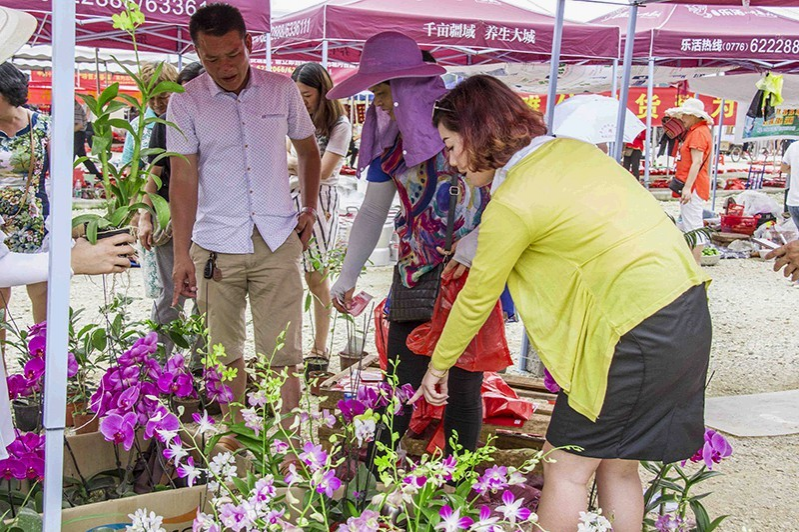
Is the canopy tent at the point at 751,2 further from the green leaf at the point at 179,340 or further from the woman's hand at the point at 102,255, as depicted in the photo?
the woman's hand at the point at 102,255

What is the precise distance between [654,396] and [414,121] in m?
1.07

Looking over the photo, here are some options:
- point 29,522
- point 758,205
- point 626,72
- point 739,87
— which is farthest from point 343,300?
point 739,87

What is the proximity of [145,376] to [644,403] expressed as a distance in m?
1.24

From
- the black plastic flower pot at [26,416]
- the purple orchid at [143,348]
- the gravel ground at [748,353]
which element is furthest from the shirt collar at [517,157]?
the black plastic flower pot at [26,416]

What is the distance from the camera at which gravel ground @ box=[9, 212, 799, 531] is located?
3.15 m

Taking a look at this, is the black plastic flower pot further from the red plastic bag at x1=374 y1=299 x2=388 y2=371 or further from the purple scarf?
the purple scarf

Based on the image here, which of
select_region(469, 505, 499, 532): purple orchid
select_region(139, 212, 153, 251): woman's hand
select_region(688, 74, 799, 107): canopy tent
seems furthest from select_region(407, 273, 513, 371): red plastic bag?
select_region(688, 74, 799, 107): canopy tent

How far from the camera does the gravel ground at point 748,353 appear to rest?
3.15m

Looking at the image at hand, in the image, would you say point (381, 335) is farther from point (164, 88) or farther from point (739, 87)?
point (739, 87)

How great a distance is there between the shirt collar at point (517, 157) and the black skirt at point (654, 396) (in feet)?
1.50

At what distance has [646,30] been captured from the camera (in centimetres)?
833

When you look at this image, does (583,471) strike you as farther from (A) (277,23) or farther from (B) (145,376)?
(A) (277,23)

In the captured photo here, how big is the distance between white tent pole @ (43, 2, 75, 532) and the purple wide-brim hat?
1.21 metres

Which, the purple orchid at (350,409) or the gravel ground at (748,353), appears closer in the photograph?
the purple orchid at (350,409)
